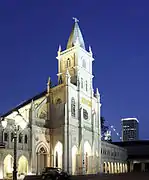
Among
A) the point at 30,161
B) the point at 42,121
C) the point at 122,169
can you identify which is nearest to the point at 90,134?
the point at 42,121

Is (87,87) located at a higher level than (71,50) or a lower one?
lower

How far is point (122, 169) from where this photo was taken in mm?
99938

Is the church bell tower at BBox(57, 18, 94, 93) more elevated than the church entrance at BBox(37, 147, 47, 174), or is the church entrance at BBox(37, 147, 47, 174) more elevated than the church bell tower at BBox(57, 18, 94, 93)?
the church bell tower at BBox(57, 18, 94, 93)

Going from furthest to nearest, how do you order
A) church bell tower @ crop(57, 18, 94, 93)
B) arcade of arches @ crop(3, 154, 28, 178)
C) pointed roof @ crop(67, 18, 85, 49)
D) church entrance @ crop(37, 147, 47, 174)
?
1. pointed roof @ crop(67, 18, 85, 49)
2. church bell tower @ crop(57, 18, 94, 93)
3. church entrance @ crop(37, 147, 47, 174)
4. arcade of arches @ crop(3, 154, 28, 178)

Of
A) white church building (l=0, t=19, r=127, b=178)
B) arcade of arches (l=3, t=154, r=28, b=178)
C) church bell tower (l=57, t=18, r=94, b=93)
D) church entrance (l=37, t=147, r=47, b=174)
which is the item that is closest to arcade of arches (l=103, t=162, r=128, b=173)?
white church building (l=0, t=19, r=127, b=178)

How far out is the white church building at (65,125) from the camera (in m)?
62.5

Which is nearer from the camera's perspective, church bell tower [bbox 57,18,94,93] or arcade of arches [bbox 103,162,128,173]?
church bell tower [bbox 57,18,94,93]

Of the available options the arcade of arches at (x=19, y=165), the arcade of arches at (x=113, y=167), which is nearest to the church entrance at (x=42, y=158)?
the arcade of arches at (x=19, y=165)

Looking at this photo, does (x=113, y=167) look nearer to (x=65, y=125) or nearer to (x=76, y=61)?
(x=65, y=125)

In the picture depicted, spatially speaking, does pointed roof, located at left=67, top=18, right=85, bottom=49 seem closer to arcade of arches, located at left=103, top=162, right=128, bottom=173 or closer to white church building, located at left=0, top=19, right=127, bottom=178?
white church building, located at left=0, top=19, right=127, bottom=178

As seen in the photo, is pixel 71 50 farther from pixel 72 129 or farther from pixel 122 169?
pixel 122 169

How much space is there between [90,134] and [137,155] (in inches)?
1437

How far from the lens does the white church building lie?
62.5 metres

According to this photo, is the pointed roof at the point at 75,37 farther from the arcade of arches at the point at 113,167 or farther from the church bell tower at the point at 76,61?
the arcade of arches at the point at 113,167
